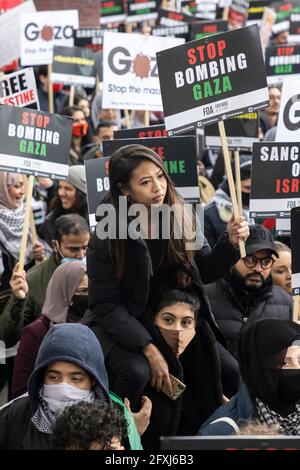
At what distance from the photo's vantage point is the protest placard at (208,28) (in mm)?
12883

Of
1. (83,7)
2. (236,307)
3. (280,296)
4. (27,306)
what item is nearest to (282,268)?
(280,296)

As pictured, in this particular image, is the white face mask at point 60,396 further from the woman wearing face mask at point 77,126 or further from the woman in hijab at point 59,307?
the woman wearing face mask at point 77,126

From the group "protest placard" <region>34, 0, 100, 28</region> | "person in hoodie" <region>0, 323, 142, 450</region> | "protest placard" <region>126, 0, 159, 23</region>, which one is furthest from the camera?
"protest placard" <region>34, 0, 100, 28</region>

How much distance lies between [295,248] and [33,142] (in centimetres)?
213

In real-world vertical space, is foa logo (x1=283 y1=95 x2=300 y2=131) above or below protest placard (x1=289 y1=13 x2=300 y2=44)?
below

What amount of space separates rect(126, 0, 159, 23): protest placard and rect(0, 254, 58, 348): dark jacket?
849 cm

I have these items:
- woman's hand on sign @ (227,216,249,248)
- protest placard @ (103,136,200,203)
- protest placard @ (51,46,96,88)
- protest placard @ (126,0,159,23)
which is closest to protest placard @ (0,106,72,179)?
protest placard @ (103,136,200,203)

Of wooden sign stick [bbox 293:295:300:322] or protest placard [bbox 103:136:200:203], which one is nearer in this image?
wooden sign stick [bbox 293:295:300:322]

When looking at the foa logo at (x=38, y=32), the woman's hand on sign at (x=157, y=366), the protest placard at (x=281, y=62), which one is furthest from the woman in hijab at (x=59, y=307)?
the foa logo at (x=38, y=32)

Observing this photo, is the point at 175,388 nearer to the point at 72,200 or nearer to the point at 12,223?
the point at 12,223

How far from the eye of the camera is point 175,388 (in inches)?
203

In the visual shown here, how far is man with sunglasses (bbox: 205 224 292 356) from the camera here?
626 centimetres

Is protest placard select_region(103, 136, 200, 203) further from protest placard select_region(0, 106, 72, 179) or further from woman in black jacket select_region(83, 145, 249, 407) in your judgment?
woman in black jacket select_region(83, 145, 249, 407)

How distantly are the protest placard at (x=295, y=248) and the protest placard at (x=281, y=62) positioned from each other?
5.83m
